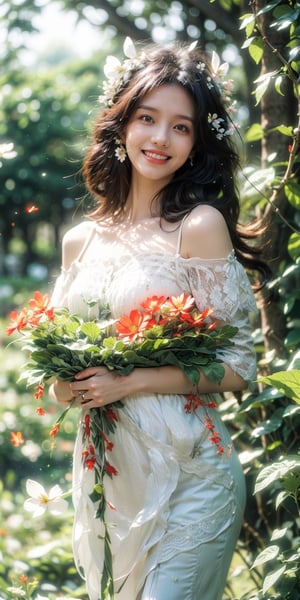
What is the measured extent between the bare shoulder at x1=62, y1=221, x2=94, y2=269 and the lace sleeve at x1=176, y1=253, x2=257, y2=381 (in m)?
0.48

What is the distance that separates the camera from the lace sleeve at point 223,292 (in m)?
2.77

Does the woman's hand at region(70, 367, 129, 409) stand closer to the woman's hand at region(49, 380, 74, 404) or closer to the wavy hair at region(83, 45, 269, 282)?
the woman's hand at region(49, 380, 74, 404)

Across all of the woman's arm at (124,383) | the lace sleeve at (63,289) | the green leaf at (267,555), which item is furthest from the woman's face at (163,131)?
the green leaf at (267,555)

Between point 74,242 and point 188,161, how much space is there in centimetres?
44

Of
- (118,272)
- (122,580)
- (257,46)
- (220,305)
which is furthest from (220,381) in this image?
(257,46)

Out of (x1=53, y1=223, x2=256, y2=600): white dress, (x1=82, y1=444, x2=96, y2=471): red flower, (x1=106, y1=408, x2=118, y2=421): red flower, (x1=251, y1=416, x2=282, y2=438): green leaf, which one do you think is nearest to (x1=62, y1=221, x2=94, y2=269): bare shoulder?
(x1=53, y1=223, x2=256, y2=600): white dress

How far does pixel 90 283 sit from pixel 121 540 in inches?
28.6

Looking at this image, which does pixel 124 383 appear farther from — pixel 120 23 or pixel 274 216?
pixel 120 23

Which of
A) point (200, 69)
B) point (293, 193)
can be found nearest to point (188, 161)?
point (200, 69)

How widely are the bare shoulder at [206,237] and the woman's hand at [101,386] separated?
1.34 feet

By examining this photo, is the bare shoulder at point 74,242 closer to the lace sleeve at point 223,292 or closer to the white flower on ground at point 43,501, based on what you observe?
the lace sleeve at point 223,292

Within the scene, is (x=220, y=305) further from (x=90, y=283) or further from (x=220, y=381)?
(x=90, y=283)

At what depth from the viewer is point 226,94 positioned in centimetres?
309

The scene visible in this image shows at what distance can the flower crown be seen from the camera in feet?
9.91
